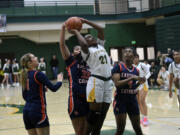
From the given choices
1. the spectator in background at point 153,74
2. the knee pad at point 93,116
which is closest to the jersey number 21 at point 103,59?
the knee pad at point 93,116

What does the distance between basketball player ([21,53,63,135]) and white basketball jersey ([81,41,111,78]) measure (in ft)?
2.27

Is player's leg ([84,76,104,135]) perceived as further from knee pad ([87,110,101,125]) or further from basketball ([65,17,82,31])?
basketball ([65,17,82,31])

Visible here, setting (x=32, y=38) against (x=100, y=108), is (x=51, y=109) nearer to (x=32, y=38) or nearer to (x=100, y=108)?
(x=100, y=108)

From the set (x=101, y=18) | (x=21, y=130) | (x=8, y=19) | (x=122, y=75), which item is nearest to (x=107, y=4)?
(x=101, y=18)

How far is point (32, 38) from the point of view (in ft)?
89.3

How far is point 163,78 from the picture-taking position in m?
17.4

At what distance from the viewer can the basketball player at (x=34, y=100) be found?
487 cm

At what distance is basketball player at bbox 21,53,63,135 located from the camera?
16.0 ft

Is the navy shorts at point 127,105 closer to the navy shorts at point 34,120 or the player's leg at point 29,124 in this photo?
the navy shorts at point 34,120

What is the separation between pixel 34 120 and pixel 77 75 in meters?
0.95

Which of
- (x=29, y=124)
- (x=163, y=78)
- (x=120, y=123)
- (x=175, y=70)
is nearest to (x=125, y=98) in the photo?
(x=120, y=123)

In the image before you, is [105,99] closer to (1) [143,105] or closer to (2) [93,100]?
(2) [93,100]

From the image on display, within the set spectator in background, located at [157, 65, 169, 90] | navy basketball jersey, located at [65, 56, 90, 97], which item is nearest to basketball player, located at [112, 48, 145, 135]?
navy basketball jersey, located at [65, 56, 90, 97]

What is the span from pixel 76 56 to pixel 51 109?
6.74m
